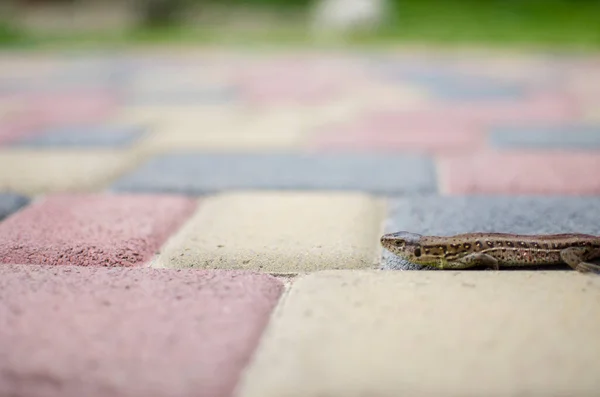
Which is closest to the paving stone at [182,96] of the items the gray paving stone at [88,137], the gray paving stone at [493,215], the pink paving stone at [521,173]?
the gray paving stone at [88,137]

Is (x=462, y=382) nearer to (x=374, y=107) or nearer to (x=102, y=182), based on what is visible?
(x=102, y=182)

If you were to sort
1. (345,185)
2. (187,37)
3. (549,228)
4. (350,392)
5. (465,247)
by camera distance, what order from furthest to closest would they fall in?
(187,37)
(345,185)
(549,228)
(465,247)
(350,392)

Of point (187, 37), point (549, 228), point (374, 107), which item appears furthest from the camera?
point (187, 37)

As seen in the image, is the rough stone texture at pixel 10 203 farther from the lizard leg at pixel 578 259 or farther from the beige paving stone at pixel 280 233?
the lizard leg at pixel 578 259

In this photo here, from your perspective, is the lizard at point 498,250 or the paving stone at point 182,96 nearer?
the lizard at point 498,250

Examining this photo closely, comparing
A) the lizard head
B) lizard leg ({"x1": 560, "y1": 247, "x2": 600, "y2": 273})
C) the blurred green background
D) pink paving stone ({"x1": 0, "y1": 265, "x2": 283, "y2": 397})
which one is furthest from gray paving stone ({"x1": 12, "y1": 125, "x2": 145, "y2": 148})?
the blurred green background

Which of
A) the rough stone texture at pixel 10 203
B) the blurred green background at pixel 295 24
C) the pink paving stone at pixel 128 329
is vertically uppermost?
the blurred green background at pixel 295 24

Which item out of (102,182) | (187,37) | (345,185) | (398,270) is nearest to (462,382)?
(398,270)

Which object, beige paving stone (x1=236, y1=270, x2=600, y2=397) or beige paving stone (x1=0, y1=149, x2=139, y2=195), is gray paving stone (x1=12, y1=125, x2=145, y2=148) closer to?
beige paving stone (x1=0, y1=149, x2=139, y2=195)
